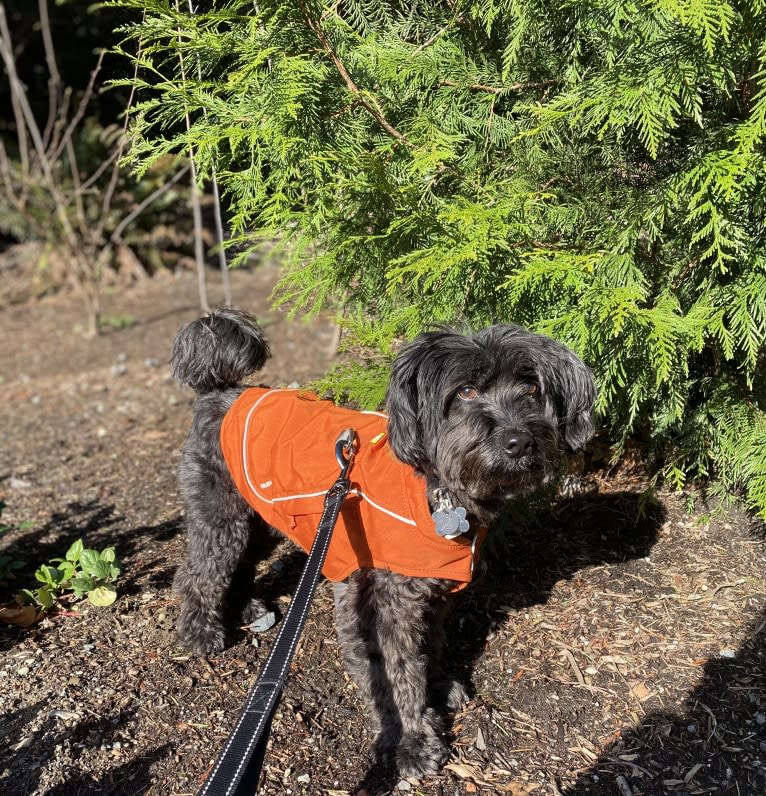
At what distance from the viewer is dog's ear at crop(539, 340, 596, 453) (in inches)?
130

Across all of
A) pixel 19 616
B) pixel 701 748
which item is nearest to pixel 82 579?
pixel 19 616

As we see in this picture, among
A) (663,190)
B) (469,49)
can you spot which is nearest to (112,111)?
(469,49)

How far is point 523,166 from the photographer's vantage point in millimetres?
4145

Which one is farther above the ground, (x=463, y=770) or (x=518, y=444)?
(x=518, y=444)

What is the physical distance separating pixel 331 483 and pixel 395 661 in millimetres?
863

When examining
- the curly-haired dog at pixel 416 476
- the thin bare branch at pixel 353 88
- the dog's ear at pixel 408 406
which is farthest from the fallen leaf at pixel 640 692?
the thin bare branch at pixel 353 88

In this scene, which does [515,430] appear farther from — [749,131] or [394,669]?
[749,131]

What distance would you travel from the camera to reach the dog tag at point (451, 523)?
318 centimetres

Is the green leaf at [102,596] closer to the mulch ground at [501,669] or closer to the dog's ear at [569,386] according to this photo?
the mulch ground at [501,669]

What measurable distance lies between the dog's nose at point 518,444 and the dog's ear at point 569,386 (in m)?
0.31

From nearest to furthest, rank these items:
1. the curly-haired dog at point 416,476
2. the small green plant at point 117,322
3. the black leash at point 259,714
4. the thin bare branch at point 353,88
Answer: the black leash at point 259,714, the curly-haired dog at point 416,476, the thin bare branch at point 353,88, the small green plant at point 117,322

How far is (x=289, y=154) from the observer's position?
3.77 m

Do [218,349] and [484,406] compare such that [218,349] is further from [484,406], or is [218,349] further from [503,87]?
[503,87]

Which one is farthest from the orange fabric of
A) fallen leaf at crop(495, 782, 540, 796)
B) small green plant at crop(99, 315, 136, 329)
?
small green plant at crop(99, 315, 136, 329)
